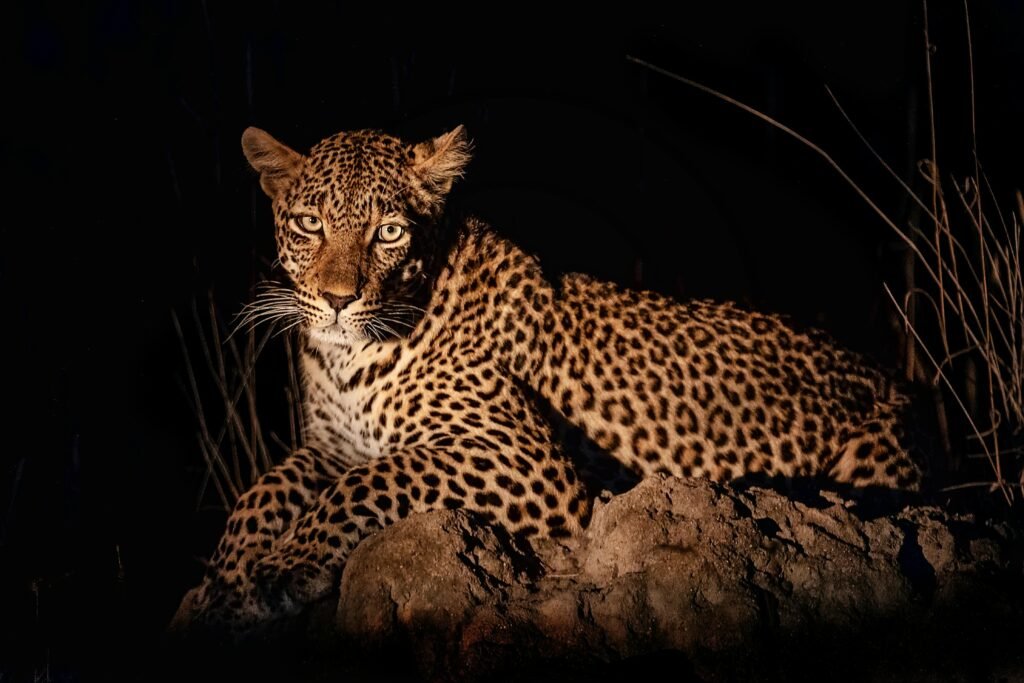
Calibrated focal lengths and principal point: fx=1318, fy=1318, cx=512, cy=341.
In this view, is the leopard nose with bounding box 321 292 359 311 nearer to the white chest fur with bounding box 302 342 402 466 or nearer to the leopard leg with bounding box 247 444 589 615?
the white chest fur with bounding box 302 342 402 466

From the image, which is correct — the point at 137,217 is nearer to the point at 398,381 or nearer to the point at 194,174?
the point at 194,174

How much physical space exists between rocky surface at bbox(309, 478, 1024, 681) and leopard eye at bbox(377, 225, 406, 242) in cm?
194

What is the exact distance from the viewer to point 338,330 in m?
6.34

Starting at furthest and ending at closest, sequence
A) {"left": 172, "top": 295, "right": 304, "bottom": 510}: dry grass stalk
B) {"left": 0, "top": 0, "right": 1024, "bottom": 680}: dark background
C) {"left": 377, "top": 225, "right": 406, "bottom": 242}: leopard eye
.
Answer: {"left": 172, "top": 295, "right": 304, "bottom": 510}: dry grass stalk < {"left": 0, "top": 0, "right": 1024, "bottom": 680}: dark background < {"left": 377, "top": 225, "right": 406, "bottom": 242}: leopard eye

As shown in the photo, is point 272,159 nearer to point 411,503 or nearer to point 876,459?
point 411,503

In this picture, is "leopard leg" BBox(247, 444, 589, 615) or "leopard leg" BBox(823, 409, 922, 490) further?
"leopard leg" BBox(823, 409, 922, 490)

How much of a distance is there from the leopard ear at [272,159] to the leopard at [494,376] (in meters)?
A: 0.01

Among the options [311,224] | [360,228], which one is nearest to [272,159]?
[311,224]

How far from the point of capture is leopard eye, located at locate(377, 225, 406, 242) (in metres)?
6.52

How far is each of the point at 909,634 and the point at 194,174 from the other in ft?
21.3

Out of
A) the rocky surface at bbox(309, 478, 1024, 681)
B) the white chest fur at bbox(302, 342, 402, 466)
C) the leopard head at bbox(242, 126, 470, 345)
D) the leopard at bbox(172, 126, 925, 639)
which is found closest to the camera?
the rocky surface at bbox(309, 478, 1024, 681)

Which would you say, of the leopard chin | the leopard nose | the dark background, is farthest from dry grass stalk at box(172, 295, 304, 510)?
the leopard nose

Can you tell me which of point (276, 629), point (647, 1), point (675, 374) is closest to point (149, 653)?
point (276, 629)

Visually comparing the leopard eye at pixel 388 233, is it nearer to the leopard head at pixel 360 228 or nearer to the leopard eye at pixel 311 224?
the leopard head at pixel 360 228
